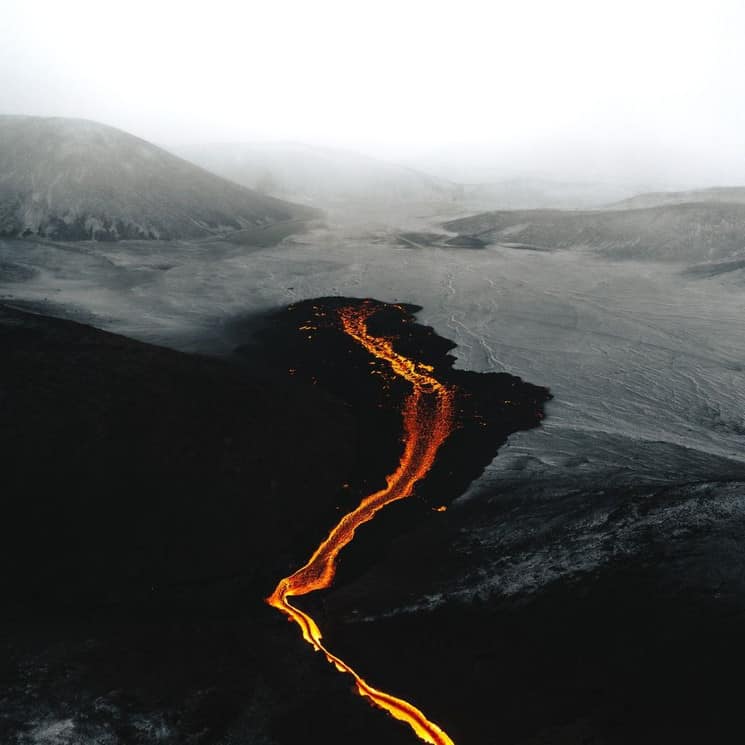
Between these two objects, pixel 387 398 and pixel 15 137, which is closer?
pixel 387 398

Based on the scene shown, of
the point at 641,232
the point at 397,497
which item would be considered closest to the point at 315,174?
the point at 641,232

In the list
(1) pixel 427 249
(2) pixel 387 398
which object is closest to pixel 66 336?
(2) pixel 387 398

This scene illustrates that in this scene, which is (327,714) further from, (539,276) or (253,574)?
(539,276)

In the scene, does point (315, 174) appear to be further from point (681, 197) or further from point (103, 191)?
point (681, 197)

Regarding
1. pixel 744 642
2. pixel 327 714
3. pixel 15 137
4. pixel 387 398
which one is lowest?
pixel 327 714

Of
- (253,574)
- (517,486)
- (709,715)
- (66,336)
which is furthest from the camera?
(66,336)

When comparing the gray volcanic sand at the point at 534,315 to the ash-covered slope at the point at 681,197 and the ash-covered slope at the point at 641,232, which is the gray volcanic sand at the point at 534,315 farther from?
the ash-covered slope at the point at 681,197
